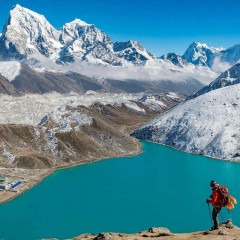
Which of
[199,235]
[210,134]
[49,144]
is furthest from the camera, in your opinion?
[210,134]

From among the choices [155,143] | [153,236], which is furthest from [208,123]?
[153,236]

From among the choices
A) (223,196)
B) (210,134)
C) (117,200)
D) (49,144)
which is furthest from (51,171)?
(223,196)

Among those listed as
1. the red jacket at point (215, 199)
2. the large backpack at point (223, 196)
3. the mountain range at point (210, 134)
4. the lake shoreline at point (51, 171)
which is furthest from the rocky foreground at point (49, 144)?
the large backpack at point (223, 196)

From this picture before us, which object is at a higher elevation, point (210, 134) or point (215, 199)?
point (210, 134)

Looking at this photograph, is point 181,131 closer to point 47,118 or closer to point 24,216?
point 47,118

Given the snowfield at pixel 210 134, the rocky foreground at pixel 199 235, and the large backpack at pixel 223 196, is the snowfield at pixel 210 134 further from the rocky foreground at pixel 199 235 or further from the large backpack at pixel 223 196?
the large backpack at pixel 223 196

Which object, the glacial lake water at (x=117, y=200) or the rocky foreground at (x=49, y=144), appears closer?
the glacial lake water at (x=117, y=200)

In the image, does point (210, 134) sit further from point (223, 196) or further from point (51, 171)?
point (223, 196)
